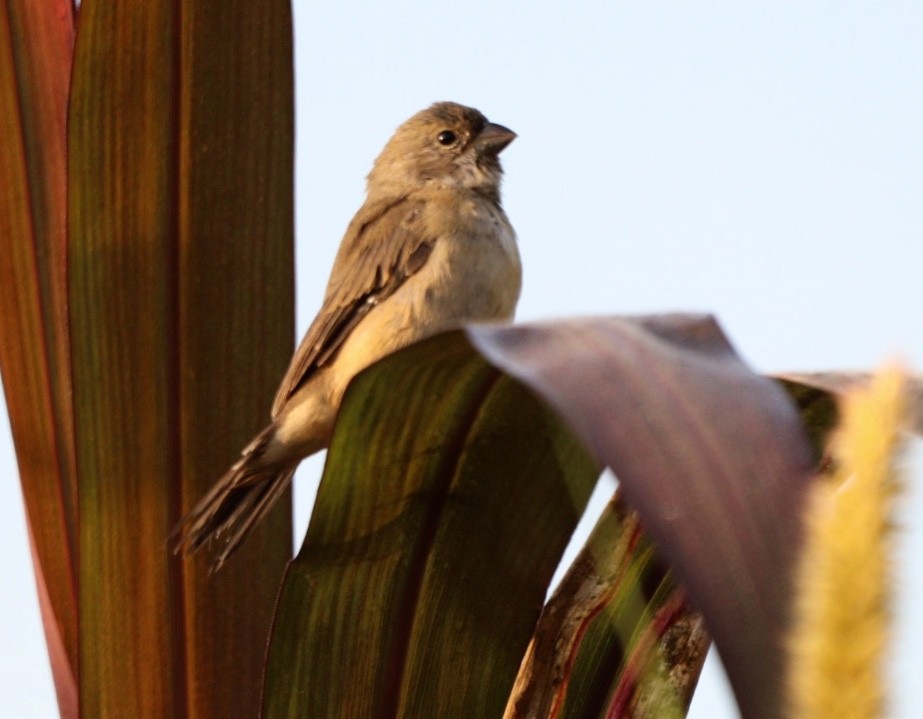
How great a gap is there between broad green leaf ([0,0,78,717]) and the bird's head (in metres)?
2.65

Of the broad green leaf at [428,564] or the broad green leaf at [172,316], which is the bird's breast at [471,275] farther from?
the broad green leaf at [428,564]

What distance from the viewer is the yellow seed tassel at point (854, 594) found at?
39cm

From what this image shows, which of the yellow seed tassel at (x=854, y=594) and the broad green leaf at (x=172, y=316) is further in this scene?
the broad green leaf at (x=172, y=316)

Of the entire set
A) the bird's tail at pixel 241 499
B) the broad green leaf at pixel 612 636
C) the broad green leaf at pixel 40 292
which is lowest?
the bird's tail at pixel 241 499

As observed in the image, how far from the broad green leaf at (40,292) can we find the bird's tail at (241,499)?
28 centimetres

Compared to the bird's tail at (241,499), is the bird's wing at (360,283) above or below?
above

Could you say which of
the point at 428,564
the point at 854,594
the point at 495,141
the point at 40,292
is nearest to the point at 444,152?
the point at 495,141

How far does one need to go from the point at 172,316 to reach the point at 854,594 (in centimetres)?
187

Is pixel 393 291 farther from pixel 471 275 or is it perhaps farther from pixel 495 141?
pixel 495 141

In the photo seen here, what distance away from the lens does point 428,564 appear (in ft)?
5.94

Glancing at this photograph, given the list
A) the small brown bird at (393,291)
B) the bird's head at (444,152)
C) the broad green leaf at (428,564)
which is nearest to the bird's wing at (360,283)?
the small brown bird at (393,291)

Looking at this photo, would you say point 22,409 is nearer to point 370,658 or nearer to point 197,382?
point 197,382

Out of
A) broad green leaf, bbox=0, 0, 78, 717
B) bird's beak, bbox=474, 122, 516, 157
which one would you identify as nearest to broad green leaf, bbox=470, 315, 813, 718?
broad green leaf, bbox=0, 0, 78, 717

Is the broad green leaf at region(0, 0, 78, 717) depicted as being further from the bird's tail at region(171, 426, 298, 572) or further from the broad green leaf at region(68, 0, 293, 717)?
the bird's tail at region(171, 426, 298, 572)
